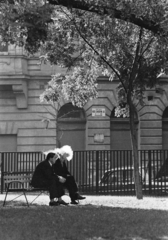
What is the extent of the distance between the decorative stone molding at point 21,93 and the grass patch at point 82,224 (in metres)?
16.4

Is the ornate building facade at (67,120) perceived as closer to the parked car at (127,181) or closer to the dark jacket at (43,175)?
the parked car at (127,181)

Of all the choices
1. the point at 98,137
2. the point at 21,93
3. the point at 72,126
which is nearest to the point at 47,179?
the point at 21,93

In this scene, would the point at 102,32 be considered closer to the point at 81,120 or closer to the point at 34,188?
the point at 34,188

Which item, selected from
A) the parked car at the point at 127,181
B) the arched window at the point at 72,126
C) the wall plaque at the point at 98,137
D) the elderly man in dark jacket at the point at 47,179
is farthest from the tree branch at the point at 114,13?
the arched window at the point at 72,126

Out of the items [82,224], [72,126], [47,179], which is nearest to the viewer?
[82,224]

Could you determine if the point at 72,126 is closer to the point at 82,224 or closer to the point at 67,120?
the point at 67,120

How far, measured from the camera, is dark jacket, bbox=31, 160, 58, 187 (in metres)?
13.9

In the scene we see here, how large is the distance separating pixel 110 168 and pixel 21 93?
30.2 ft

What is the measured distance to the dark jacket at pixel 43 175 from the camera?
1387 centimetres

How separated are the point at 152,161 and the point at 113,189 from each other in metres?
1.78

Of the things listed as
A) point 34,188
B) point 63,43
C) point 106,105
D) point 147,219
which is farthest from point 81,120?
point 147,219

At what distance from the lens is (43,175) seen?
552 inches

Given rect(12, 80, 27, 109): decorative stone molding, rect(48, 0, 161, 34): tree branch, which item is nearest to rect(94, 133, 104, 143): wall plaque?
rect(12, 80, 27, 109): decorative stone molding

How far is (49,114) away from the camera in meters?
28.8
